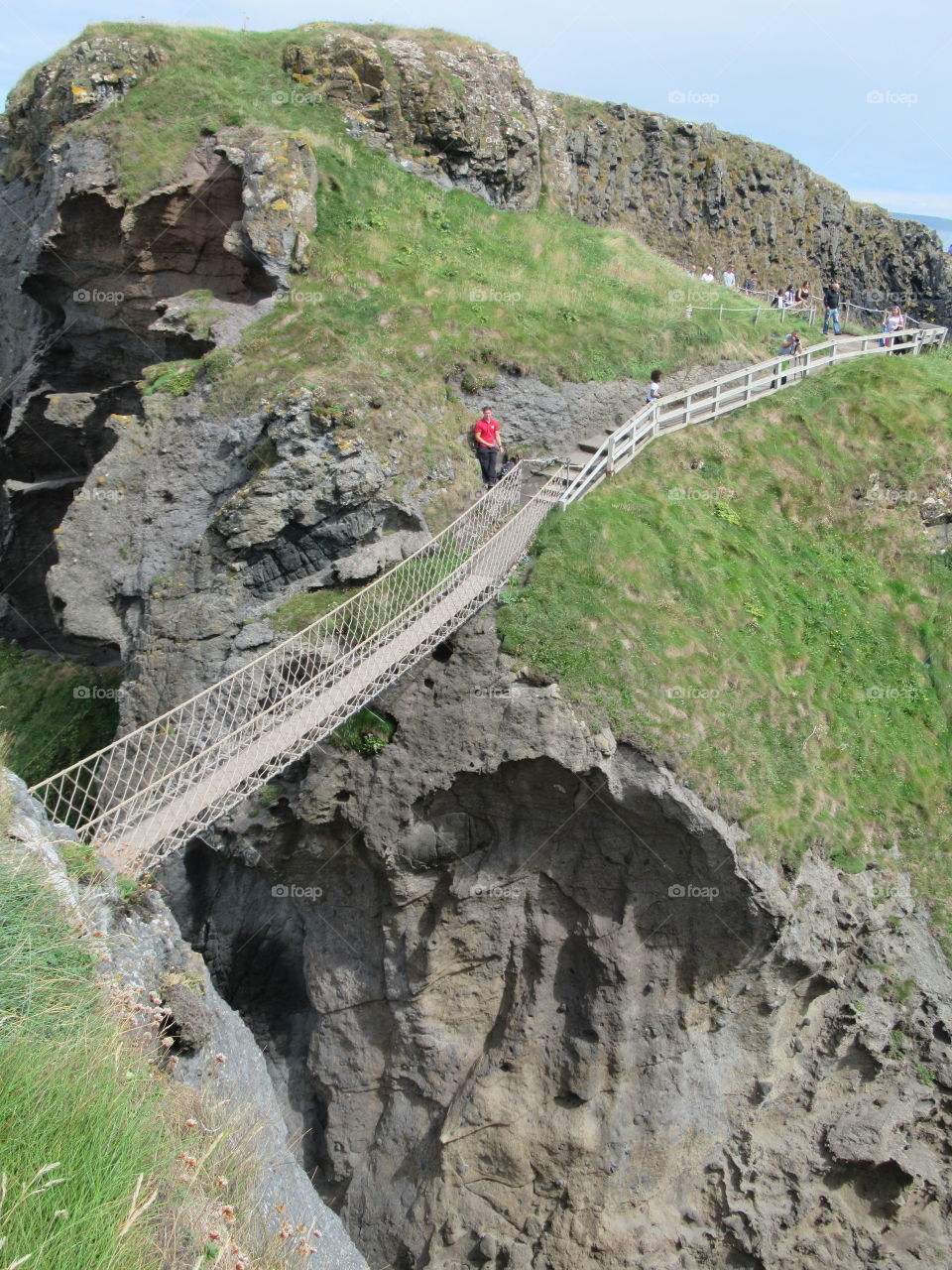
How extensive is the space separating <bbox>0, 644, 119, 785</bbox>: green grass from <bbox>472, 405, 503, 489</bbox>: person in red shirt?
8557mm

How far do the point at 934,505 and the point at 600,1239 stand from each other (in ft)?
47.4

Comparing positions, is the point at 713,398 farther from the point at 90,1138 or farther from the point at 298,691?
the point at 90,1138

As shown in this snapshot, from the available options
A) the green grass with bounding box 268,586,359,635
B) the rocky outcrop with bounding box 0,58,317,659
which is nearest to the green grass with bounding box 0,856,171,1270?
the green grass with bounding box 268,586,359,635

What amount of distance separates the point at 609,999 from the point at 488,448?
9065mm

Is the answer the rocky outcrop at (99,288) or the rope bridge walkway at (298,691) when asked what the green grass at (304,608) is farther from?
the rocky outcrop at (99,288)

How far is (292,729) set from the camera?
1149 cm

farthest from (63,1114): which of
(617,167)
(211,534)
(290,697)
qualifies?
(617,167)

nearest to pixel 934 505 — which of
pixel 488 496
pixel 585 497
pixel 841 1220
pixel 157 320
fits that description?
pixel 585 497

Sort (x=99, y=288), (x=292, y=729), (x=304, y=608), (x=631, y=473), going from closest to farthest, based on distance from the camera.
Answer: (x=292, y=729) → (x=304, y=608) → (x=631, y=473) → (x=99, y=288)

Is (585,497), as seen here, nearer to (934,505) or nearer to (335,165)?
(934,505)

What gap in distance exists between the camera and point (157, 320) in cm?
1819

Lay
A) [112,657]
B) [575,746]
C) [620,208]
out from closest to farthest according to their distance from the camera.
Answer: [575,746] → [112,657] → [620,208]

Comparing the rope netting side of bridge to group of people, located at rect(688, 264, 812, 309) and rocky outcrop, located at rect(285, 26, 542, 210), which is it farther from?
group of people, located at rect(688, 264, 812, 309)

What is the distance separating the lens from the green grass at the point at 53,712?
1825 cm
